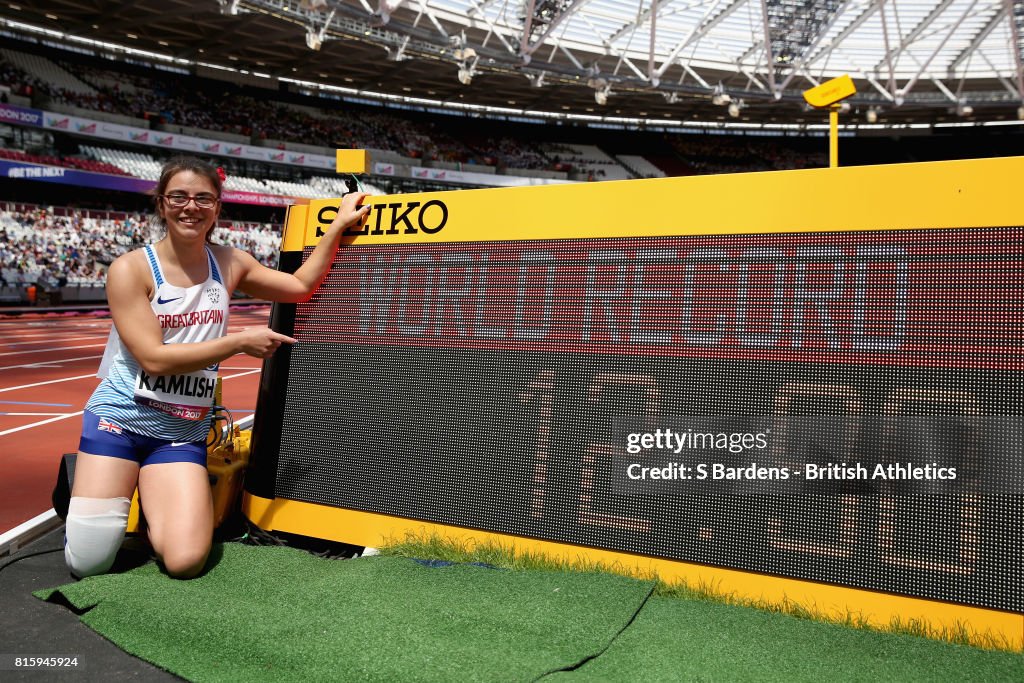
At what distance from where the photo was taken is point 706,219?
281 cm

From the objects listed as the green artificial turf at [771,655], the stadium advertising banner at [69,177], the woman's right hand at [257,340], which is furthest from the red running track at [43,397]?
the stadium advertising banner at [69,177]

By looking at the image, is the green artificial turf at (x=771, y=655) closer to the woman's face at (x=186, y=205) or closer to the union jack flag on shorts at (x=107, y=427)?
the union jack flag on shorts at (x=107, y=427)

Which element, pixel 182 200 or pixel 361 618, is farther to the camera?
pixel 182 200

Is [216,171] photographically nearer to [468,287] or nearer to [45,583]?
[468,287]

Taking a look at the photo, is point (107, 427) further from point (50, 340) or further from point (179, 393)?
point (50, 340)

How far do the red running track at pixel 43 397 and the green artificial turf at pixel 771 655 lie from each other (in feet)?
11.7

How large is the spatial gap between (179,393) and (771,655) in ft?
8.39

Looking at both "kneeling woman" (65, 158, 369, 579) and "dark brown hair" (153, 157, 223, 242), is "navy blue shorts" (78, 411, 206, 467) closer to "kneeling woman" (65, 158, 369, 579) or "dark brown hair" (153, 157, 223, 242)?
"kneeling woman" (65, 158, 369, 579)

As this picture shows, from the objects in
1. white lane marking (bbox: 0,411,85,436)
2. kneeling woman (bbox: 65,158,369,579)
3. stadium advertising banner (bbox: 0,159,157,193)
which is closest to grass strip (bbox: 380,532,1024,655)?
kneeling woman (bbox: 65,158,369,579)

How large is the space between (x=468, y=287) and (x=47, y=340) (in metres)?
15.8

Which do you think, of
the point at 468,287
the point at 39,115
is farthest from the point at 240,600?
the point at 39,115

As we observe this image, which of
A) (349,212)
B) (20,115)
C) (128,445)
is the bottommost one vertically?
(128,445)

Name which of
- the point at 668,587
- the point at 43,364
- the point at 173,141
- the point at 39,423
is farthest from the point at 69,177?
the point at 668,587

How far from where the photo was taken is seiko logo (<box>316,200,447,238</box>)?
3.35m
